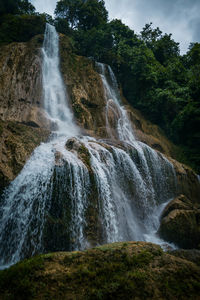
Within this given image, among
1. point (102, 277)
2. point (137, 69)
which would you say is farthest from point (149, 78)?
point (102, 277)

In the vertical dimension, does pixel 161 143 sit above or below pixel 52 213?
above

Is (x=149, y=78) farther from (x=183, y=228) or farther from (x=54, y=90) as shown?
(x=183, y=228)

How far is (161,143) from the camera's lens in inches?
679

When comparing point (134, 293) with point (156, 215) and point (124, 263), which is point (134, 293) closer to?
point (124, 263)

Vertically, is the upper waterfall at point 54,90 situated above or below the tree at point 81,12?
below

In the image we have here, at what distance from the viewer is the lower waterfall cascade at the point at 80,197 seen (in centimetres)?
583

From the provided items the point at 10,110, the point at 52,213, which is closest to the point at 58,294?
the point at 52,213

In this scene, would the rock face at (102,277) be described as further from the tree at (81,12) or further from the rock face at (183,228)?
the tree at (81,12)

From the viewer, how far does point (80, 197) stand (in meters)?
6.83

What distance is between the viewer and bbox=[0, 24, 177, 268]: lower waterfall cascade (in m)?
5.83

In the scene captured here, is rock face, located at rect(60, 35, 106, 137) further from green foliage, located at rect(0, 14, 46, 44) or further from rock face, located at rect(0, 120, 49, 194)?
rock face, located at rect(0, 120, 49, 194)

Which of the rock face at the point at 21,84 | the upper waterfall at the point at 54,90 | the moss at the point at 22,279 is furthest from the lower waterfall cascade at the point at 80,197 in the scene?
the moss at the point at 22,279

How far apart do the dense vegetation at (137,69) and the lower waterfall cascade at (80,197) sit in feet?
26.1

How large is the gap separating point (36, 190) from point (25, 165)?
1.33 metres
